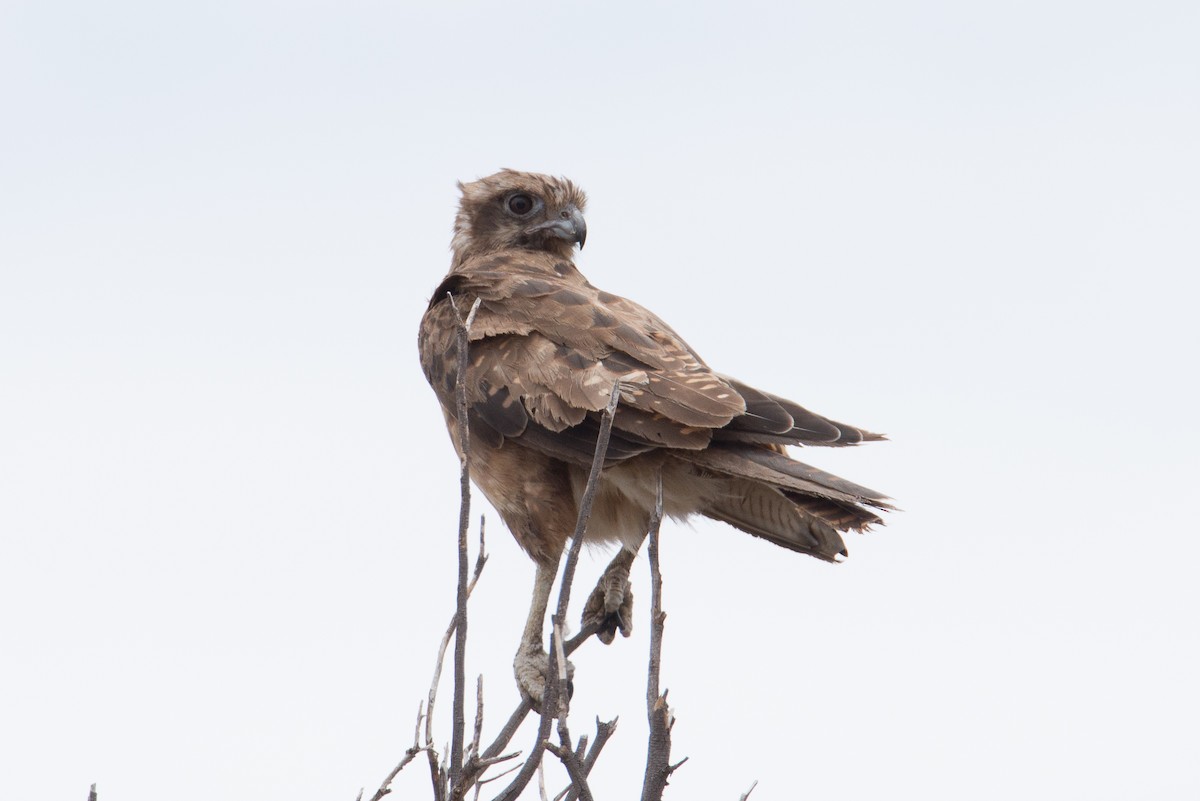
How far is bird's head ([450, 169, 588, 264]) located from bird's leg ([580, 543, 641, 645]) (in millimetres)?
2175

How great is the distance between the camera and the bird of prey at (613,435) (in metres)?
4.48

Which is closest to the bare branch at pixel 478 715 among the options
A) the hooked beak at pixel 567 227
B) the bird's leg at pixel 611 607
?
the bird's leg at pixel 611 607

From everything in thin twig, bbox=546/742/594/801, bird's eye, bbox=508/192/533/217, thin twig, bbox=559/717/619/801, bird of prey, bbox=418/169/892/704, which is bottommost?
thin twig, bbox=546/742/594/801

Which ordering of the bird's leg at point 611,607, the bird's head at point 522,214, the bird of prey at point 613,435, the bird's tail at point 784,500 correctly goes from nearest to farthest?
the bird's tail at point 784,500
the bird of prey at point 613,435
the bird's leg at point 611,607
the bird's head at point 522,214

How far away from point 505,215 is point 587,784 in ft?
15.1

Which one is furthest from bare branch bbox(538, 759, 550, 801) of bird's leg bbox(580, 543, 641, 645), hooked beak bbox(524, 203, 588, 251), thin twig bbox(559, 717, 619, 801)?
hooked beak bbox(524, 203, 588, 251)

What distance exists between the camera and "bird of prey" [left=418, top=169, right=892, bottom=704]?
14.7 feet

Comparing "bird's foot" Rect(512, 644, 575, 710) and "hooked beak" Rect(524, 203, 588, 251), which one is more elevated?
"hooked beak" Rect(524, 203, 588, 251)

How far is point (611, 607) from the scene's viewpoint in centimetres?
511

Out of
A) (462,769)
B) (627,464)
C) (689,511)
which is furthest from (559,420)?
(462,769)

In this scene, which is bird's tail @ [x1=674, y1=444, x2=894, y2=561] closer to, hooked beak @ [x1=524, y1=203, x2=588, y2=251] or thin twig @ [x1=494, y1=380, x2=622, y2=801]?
thin twig @ [x1=494, y1=380, x2=622, y2=801]

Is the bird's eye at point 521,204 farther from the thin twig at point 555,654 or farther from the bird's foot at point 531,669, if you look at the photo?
the thin twig at point 555,654

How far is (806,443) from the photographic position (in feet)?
14.5

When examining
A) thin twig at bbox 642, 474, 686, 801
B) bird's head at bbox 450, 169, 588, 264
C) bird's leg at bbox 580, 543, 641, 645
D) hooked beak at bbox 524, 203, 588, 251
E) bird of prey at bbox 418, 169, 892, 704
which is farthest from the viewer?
bird's head at bbox 450, 169, 588, 264
